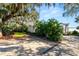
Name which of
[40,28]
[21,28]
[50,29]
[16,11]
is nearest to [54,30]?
[50,29]

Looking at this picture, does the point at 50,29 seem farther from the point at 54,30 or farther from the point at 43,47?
the point at 43,47

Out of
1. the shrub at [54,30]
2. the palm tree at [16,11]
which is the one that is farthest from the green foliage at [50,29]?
the palm tree at [16,11]

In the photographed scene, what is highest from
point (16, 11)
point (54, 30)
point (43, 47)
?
point (16, 11)

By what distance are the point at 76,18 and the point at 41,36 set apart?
530 millimetres

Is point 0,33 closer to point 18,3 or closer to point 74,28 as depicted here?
point 18,3

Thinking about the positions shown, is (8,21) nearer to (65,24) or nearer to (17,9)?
(17,9)

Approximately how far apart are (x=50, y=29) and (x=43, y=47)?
0.26m

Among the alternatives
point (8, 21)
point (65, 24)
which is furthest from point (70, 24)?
point (8, 21)

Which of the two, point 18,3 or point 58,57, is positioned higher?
point 18,3

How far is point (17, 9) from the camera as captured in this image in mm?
5715

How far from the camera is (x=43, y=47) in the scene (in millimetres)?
5660

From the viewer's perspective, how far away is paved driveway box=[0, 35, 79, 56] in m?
5.64

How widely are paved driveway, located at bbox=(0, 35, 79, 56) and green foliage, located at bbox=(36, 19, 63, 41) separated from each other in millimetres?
73

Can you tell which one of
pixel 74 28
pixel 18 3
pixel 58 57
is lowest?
pixel 58 57
